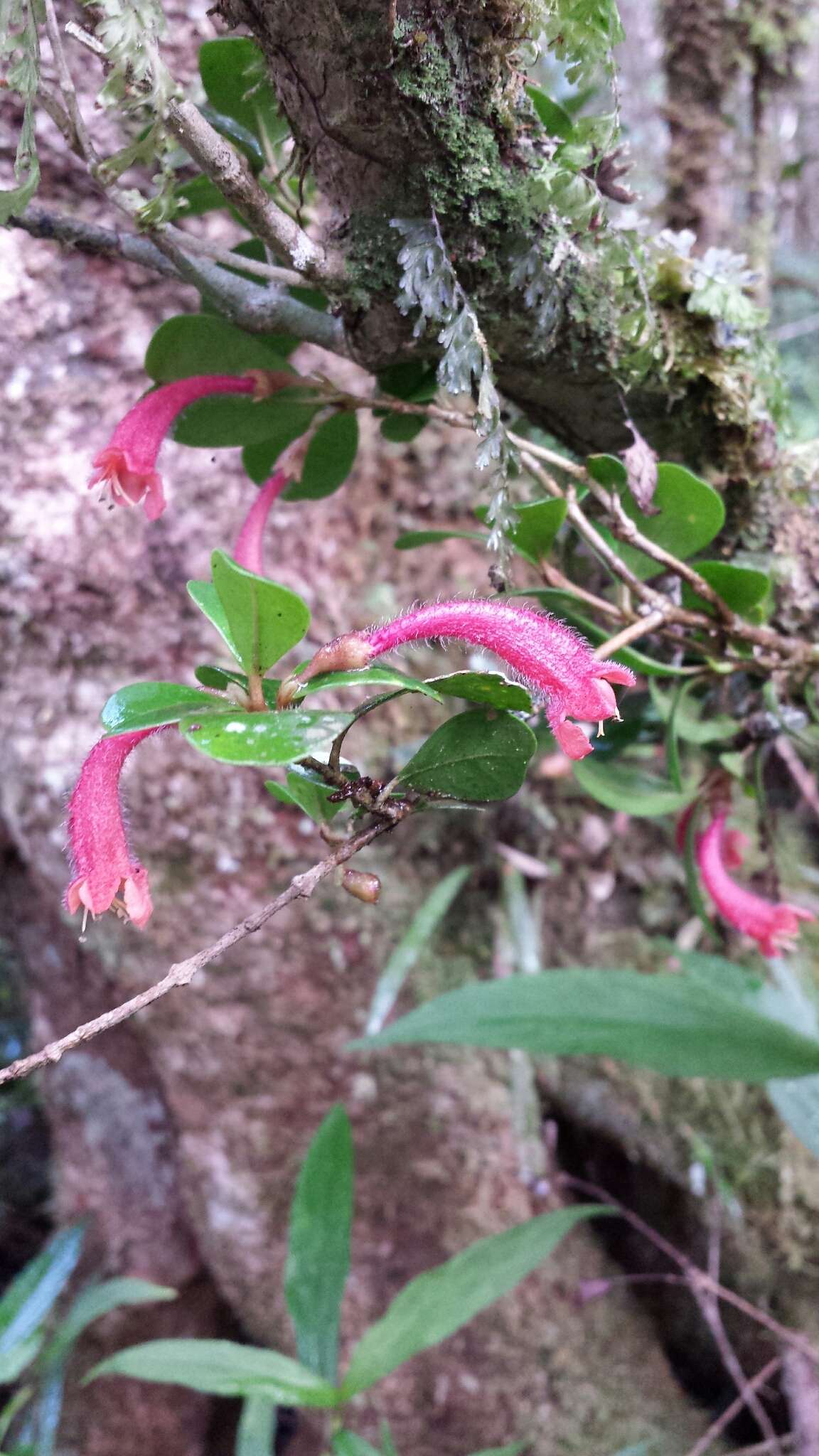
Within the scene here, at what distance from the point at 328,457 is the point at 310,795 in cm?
30

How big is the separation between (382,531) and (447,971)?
693 millimetres

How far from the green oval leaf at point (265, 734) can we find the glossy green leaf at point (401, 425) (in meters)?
0.33

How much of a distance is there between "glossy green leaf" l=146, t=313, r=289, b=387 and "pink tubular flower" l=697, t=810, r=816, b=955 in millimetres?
603

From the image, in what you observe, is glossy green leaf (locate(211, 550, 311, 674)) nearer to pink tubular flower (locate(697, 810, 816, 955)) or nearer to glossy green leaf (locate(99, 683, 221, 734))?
glossy green leaf (locate(99, 683, 221, 734))

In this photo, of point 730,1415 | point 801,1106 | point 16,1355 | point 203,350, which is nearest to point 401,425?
point 203,350

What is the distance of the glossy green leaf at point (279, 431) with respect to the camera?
0.60 m

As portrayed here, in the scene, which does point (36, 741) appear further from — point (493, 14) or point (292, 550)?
point (493, 14)

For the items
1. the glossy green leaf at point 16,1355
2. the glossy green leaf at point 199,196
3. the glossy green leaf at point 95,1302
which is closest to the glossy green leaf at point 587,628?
the glossy green leaf at point 199,196

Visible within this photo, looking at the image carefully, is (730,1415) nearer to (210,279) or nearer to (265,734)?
(265,734)

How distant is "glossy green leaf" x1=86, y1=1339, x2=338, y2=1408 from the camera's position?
0.94m

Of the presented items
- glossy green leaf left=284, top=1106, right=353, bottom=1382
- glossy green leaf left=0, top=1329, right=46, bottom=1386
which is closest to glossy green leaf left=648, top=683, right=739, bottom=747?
glossy green leaf left=284, top=1106, right=353, bottom=1382

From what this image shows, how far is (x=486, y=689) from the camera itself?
0.45 m

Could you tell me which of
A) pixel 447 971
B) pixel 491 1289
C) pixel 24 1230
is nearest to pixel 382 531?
pixel 447 971

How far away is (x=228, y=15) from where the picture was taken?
0.42 meters
